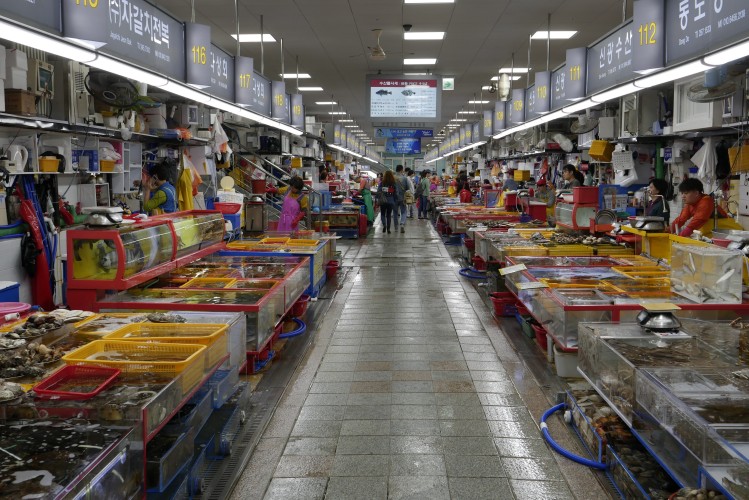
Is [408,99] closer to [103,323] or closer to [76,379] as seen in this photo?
[103,323]

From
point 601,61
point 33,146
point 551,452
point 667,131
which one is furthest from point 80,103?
point 667,131

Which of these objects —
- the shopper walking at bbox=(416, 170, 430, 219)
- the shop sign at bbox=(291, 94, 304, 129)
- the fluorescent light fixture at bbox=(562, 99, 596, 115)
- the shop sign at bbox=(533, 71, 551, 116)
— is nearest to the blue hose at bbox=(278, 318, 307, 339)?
the fluorescent light fixture at bbox=(562, 99, 596, 115)

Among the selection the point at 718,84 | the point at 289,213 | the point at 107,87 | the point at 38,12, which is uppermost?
the point at 107,87

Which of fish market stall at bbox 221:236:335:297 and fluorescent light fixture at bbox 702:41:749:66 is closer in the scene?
fluorescent light fixture at bbox 702:41:749:66

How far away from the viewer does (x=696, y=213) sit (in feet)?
23.7

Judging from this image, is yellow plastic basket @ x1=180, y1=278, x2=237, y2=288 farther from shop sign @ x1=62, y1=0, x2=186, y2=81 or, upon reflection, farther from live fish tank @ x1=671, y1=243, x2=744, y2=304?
live fish tank @ x1=671, y1=243, x2=744, y2=304

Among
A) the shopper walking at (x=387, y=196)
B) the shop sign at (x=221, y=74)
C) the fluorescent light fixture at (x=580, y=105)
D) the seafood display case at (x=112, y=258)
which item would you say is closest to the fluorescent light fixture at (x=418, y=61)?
the shopper walking at (x=387, y=196)

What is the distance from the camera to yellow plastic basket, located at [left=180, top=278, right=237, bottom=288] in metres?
5.93

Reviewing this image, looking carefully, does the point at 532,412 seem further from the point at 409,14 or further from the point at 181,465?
the point at 409,14

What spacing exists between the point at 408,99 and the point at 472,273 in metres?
4.93

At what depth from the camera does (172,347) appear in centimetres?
366

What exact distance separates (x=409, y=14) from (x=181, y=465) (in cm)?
879

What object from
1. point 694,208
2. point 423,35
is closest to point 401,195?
point 423,35

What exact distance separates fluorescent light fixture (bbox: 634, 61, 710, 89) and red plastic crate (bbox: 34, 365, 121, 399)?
454 cm
